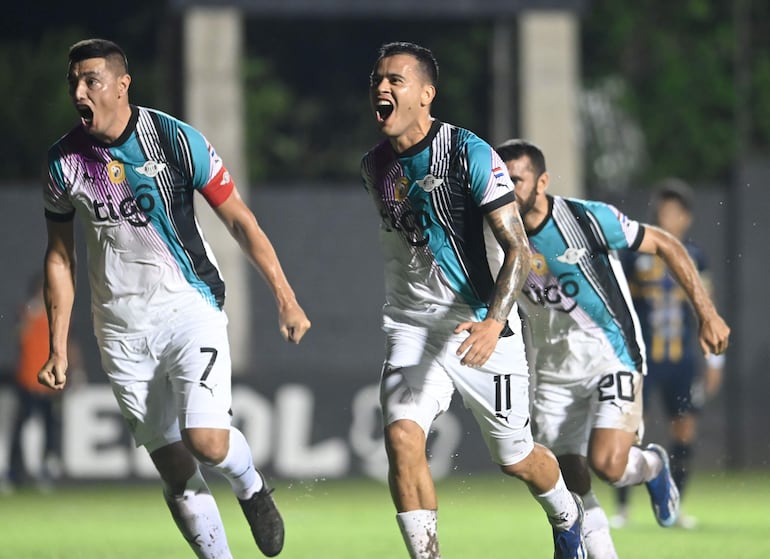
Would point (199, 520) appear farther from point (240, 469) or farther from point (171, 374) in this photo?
point (171, 374)

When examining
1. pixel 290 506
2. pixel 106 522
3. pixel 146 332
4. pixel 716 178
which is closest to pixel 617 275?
pixel 146 332

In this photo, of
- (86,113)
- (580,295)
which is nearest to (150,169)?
(86,113)

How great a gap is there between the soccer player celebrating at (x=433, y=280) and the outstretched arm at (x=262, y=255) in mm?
474

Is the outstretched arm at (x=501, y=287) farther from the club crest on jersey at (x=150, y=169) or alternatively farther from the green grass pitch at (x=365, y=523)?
the green grass pitch at (x=365, y=523)

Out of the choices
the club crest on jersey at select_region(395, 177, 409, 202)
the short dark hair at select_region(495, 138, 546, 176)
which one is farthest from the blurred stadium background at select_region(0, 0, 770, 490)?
the club crest on jersey at select_region(395, 177, 409, 202)

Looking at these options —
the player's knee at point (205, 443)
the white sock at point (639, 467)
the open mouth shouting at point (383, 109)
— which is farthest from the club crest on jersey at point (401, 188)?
the white sock at point (639, 467)

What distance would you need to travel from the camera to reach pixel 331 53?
3064 centimetres

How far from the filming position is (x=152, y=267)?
25.8 feet

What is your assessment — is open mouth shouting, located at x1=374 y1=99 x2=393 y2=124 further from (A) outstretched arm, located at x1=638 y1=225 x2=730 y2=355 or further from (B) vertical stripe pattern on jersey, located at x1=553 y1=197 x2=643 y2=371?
(A) outstretched arm, located at x1=638 y1=225 x2=730 y2=355

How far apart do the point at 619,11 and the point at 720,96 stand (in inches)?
94.2

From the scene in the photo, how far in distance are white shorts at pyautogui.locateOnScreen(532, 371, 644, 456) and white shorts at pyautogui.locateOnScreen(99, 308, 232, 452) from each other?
1.81 metres

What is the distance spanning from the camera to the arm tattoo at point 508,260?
740 centimetres

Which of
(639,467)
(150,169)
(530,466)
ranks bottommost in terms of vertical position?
(639,467)

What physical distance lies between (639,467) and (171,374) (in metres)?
2.64
